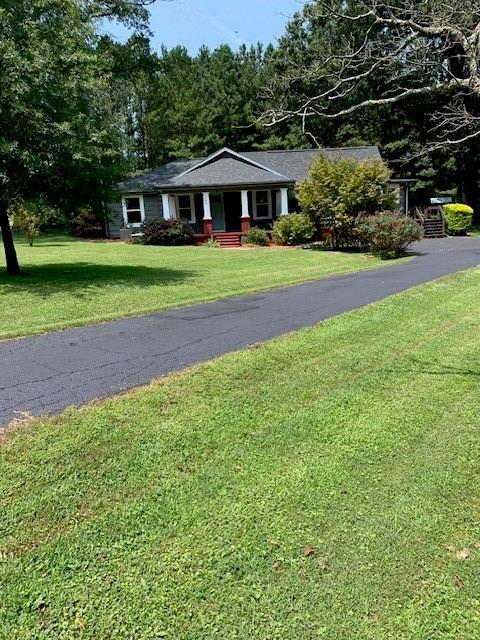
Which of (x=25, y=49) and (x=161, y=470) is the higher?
(x=25, y=49)

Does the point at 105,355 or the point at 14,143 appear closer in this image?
the point at 105,355

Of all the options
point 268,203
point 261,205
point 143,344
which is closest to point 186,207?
point 261,205

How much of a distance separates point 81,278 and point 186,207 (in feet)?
53.8

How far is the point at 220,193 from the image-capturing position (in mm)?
27531

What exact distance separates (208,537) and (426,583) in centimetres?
115

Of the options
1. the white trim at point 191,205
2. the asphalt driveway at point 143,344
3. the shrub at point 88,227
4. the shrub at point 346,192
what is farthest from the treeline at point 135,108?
the shrub at point 88,227

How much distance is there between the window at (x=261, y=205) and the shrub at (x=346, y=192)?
22.9 feet

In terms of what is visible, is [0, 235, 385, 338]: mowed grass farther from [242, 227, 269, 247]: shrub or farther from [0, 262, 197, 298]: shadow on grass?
[242, 227, 269, 247]: shrub

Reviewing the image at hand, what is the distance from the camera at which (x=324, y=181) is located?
20.5 metres

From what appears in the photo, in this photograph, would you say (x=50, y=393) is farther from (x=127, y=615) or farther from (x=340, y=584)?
(x=340, y=584)

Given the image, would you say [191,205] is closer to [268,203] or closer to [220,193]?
[220,193]

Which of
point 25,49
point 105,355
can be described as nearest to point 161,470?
point 105,355

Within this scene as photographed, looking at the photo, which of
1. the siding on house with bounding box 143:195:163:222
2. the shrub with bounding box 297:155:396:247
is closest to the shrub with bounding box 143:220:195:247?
the siding on house with bounding box 143:195:163:222

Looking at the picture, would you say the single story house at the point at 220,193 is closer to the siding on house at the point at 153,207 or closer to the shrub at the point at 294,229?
the siding on house at the point at 153,207
